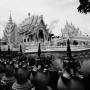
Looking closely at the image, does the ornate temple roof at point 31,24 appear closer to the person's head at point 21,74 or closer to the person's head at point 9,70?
the person's head at point 9,70

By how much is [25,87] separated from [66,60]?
2.70 m

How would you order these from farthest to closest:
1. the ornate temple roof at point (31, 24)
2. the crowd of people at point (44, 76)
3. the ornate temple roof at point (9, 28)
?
the ornate temple roof at point (9, 28) < the ornate temple roof at point (31, 24) < the crowd of people at point (44, 76)

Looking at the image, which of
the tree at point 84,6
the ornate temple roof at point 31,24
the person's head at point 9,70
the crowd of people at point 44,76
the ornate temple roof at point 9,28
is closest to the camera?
the crowd of people at point 44,76

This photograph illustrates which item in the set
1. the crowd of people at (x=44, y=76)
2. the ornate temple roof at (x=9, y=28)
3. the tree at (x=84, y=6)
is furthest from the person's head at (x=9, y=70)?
the ornate temple roof at (x=9, y=28)

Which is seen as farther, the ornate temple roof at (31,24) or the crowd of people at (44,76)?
the ornate temple roof at (31,24)

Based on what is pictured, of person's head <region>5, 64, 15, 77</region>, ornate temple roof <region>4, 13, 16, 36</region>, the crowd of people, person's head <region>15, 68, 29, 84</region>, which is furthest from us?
ornate temple roof <region>4, 13, 16, 36</region>

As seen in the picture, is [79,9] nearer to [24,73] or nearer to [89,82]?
[24,73]

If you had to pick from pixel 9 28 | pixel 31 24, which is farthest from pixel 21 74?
pixel 9 28

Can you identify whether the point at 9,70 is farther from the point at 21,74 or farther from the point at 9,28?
the point at 9,28

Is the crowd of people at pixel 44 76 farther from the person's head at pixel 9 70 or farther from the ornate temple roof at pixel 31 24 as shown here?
the ornate temple roof at pixel 31 24

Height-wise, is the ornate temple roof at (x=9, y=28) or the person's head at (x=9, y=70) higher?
the ornate temple roof at (x=9, y=28)

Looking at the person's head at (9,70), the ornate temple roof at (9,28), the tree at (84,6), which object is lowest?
the person's head at (9,70)

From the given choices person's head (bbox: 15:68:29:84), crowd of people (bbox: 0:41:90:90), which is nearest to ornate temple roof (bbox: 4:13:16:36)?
crowd of people (bbox: 0:41:90:90)

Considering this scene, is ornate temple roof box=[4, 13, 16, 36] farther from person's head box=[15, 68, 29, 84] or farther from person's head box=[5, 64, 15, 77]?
person's head box=[15, 68, 29, 84]
